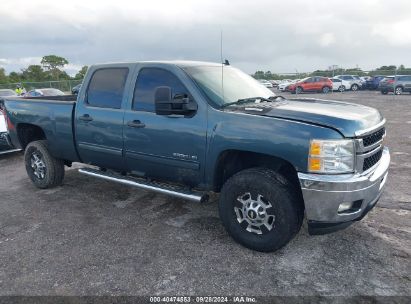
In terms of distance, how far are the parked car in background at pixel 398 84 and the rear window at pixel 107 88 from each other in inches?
998

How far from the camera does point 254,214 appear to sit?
3.53 metres

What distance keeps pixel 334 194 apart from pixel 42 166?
14.8 feet

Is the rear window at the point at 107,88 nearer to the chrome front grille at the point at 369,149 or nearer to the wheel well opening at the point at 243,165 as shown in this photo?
the wheel well opening at the point at 243,165

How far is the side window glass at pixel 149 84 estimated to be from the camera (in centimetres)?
411

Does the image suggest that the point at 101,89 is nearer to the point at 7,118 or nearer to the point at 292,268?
the point at 7,118

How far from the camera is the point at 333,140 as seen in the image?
3.06 metres

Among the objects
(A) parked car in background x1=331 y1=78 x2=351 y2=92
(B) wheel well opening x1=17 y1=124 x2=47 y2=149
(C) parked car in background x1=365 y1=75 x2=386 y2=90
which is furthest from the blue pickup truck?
(C) parked car in background x1=365 y1=75 x2=386 y2=90

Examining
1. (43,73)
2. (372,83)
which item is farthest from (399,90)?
(43,73)

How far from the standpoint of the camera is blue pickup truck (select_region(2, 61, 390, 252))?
124 inches

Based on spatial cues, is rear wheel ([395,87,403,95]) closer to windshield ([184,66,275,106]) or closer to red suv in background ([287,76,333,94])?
red suv in background ([287,76,333,94])

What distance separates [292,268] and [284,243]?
0.25 metres

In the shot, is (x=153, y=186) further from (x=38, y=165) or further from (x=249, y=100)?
(x=38, y=165)

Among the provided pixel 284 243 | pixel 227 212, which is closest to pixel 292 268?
pixel 284 243

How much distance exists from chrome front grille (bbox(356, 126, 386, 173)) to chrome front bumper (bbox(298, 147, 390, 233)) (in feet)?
0.34
